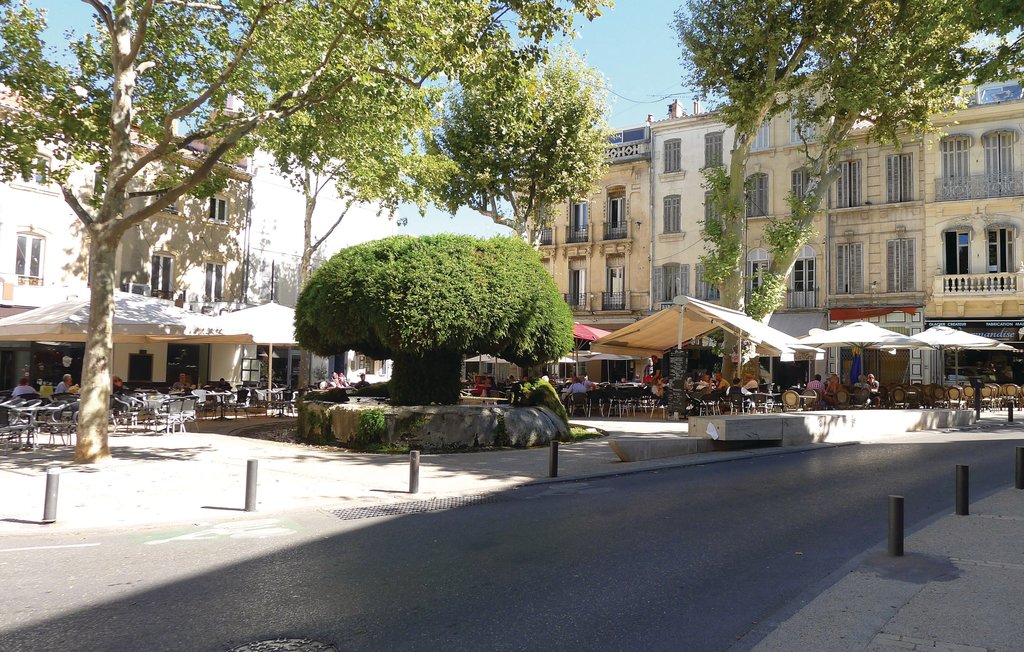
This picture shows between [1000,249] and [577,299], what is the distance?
17165 millimetres

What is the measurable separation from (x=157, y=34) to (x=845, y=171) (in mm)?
26347

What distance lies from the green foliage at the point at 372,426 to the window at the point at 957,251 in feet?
78.4

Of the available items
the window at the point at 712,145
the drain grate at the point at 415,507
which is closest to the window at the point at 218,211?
the window at the point at 712,145

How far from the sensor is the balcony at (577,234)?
36.1m

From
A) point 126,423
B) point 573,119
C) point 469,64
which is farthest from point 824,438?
point 126,423

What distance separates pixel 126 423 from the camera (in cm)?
1716

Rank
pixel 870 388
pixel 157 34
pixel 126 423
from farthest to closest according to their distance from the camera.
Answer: pixel 870 388 → pixel 126 423 → pixel 157 34

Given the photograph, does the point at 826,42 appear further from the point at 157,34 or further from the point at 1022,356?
the point at 157,34

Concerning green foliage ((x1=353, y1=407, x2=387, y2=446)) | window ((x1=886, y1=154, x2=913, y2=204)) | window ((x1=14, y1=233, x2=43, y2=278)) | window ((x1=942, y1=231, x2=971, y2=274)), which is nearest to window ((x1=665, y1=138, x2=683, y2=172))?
window ((x1=886, y1=154, x2=913, y2=204))

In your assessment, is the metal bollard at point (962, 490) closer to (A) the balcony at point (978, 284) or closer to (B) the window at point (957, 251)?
(A) the balcony at point (978, 284)

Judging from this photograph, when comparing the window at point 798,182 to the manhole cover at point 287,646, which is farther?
the window at point 798,182

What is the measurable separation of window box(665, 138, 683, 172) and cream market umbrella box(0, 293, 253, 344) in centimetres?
2279

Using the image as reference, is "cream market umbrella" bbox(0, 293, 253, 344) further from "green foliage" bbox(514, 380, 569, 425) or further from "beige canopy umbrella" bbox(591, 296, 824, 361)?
"beige canopy umbrella" bbox(591, 296, 824, 361)

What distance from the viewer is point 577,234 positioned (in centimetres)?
3634
